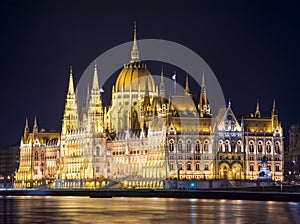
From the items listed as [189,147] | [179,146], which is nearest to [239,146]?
[189,147]

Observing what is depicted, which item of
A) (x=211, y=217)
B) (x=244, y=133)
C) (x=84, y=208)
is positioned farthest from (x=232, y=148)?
(x=211, y=217)

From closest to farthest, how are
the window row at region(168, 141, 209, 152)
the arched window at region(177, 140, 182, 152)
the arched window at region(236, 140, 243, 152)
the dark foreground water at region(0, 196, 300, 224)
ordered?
the dark foreground water at region(0, 196, 300, 224), the window row at region(168, 141, 209, 152), the arched window at region(177, 140, 182, 152), the arched window at region(236, 140, 243, 152)

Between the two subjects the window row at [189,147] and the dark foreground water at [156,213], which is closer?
the dark foreground water at [156,213]

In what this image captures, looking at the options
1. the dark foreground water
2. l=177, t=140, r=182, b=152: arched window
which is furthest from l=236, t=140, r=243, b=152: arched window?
the dark foreground water

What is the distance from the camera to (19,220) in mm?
98375

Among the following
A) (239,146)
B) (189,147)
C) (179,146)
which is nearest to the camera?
(179,146)

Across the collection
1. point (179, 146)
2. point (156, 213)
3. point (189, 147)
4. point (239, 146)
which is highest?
point (239, 146)

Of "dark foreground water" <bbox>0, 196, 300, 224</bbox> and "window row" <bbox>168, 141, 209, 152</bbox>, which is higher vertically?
"window row" <bbox>168, 141, 209, 152</bbox>

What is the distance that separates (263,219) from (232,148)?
98904 millimetres

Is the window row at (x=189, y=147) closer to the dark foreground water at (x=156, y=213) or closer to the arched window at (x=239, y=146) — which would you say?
the arched window at (x=239, y=146)

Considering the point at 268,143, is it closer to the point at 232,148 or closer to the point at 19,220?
the point at 232,148

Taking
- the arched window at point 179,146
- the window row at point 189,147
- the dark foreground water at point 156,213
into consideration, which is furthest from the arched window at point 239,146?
the dark foreground water at point 156,213

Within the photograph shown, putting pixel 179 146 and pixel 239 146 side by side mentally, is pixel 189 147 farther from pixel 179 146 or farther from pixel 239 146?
pixel 239 146

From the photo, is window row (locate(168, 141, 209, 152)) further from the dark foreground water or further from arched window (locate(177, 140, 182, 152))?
the dark foreground water
